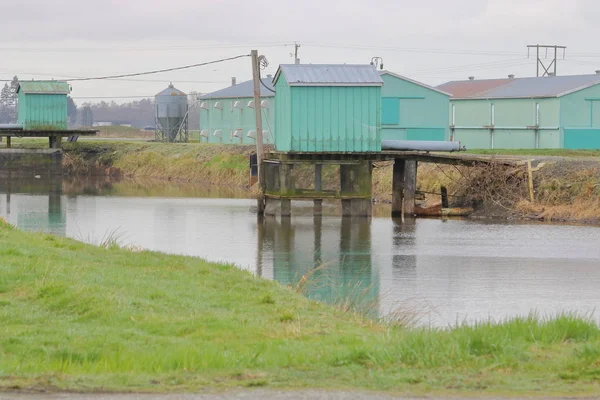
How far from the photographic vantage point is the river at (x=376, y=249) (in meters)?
17.9

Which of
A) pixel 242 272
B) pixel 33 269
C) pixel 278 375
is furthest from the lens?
pixel 242 272

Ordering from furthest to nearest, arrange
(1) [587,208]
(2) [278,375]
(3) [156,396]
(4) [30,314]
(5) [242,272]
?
(1) [587,208]
(5) [242,272]
(4) [30,314]
(2) [278,375]
(3) [156,396]

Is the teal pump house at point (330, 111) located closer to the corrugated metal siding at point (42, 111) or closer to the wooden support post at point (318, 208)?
the wooden support post at point (318, 208)

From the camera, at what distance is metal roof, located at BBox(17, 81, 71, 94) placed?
58209 mm

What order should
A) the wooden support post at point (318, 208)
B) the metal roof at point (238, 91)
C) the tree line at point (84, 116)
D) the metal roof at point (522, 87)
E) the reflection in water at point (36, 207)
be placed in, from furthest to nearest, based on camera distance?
the tree line at point (84, 116), the metal roof at point (238, 91), the metal roof at point (522, 87), the wooden support post at point (318, 208), the reflection in water at point (36, 207)

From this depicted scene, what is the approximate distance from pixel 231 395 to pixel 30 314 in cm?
428

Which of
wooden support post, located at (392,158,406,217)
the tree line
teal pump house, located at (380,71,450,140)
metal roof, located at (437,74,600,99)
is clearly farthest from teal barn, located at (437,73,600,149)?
the tree line

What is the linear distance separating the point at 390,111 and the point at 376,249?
85.3ft

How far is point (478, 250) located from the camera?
2650 cm

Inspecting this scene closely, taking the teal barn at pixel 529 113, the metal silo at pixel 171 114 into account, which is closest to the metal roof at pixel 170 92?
the metal silo at pixel 171 114

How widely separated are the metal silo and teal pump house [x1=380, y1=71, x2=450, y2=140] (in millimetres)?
29299

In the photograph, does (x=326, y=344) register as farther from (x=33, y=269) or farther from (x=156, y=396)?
(x=33, y=269)

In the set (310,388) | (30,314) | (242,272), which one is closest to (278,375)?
(310,388)

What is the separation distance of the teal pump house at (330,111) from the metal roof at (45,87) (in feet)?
89.0
